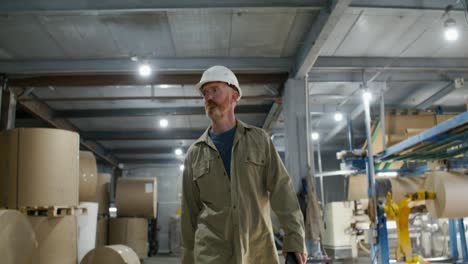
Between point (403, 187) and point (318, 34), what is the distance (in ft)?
12.2

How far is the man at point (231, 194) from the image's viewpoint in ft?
7.92

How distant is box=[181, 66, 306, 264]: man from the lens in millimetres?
2414

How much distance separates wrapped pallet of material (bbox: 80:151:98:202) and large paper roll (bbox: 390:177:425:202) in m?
5.04

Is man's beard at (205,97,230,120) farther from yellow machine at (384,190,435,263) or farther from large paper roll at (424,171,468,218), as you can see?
yellow machine at (384,190,435,263)

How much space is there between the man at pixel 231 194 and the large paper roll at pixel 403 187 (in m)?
5.94

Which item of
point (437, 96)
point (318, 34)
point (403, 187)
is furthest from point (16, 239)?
point (437, 96)

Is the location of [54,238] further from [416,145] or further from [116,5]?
[416,145]

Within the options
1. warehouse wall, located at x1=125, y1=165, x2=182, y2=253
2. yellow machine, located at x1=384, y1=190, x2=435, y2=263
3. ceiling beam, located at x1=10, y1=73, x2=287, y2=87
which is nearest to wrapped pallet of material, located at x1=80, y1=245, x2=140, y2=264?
ceiling beam, located at x1=10, y1=73, x2=287, y2=87

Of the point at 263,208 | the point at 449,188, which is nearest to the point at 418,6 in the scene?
the point at 449,188

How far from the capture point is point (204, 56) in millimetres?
6895

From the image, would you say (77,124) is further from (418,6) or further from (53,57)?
(418,6)

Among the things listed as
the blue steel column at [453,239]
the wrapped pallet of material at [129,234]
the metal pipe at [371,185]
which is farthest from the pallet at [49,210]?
the blue steel column at [453,239]

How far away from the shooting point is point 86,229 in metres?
6.51

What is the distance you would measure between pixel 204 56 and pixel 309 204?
8.75 feet
